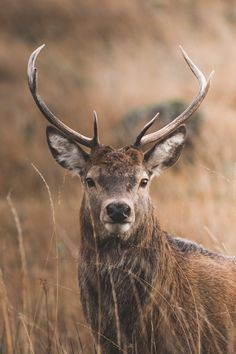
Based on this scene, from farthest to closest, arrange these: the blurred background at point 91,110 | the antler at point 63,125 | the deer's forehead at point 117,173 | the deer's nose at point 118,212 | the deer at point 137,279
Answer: the blurred background at point 91,110
the antler at point 63,125
the deer's forehead at point 117,173
the deer at point 137,279
the deer's nose at point 118,212

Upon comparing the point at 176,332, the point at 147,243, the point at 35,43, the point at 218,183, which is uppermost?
the point at 35,43

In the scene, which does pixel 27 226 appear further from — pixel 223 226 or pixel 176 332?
pixel 176 332

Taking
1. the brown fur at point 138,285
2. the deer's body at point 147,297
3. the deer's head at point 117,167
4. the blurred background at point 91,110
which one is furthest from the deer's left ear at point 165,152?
the blurred background at point 91,110

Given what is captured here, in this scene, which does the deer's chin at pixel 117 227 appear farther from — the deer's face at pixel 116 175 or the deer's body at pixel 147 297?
the deer's body at pixel 147 297

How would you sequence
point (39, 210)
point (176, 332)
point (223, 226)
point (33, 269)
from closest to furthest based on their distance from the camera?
point (176, 332)
point (223, 226)
point (33, 269)
point (39, 210)

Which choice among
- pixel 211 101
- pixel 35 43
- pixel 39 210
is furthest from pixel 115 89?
pixel 39 210

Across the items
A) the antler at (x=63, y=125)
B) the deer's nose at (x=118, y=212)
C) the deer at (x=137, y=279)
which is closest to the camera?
the deer's nose at (x=118, y=212)

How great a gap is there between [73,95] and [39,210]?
7.86 m

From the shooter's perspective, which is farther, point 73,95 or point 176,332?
point 73,95

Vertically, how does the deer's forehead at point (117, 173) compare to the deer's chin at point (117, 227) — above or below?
above

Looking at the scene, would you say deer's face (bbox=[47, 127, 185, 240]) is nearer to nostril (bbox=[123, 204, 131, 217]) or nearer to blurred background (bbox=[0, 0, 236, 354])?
nostril (bbox=[123, 204, 131, 217])

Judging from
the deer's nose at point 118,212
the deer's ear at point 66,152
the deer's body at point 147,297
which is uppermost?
the deer's ear at point 66,152

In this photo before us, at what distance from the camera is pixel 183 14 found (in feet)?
83.0

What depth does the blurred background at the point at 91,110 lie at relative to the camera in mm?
8289
